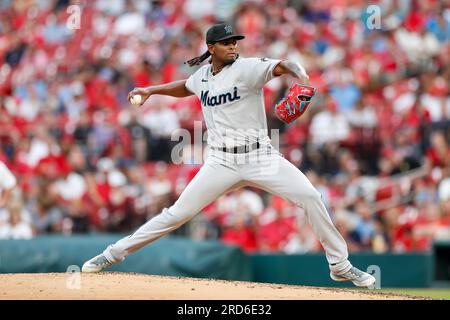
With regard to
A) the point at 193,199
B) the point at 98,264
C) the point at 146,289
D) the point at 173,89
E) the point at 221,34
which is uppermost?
the point at 221,34

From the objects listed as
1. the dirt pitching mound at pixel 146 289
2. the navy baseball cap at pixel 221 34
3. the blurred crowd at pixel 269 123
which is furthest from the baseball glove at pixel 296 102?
the blurred crowd at pixel 269 123

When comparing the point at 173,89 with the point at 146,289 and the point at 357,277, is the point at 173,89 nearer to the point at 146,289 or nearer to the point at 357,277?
the point at 146,289

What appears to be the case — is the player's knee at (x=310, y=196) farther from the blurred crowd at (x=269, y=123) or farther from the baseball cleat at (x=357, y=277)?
the blurred crowd at (x=269, y=123)

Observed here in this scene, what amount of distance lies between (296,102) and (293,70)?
0.73 ft

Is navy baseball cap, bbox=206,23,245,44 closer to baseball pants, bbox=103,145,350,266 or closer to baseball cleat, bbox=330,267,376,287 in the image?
baseball pants, bbox=103,145,350,266

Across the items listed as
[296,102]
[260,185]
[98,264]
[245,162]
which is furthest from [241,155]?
[98,264]

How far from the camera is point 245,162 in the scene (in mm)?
7359

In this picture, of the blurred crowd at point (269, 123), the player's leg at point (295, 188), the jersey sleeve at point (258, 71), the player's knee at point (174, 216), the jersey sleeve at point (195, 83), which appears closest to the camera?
the jersey sleeve at point (258, 71)

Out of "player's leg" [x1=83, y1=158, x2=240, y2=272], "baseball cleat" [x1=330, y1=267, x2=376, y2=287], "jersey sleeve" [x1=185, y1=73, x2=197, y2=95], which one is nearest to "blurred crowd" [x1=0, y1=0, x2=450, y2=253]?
"baseball cleat" [x1=330, y1=267, x2=376, y2=287]

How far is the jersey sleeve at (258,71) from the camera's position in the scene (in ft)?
23.5

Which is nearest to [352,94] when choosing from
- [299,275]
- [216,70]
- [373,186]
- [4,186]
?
[373,186]

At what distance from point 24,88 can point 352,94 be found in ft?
18.3

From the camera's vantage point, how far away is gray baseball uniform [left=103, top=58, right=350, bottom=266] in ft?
23.9
